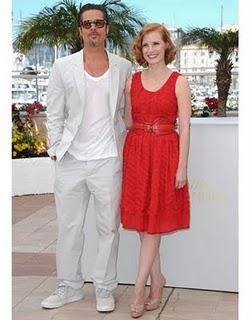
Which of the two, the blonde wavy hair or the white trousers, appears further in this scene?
the white trousers

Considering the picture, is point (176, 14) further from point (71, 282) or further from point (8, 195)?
point (8, 195)

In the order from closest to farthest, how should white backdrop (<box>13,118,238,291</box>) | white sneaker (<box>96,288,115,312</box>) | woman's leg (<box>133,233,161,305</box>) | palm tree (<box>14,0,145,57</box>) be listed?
woman's leg (<box>133,233,161,305</box>) → white sneaker (<box>96,288,115,312</box>) → white backdrop (<box>13,118,238,291</box>) → palm tree (<box>14,0,145,57</box>)

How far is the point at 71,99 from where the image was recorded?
129 inches

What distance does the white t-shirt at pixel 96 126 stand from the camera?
10.7 ft

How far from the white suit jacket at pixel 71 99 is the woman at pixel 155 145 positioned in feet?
0.26

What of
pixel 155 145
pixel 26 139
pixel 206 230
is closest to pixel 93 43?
pixel 155 145

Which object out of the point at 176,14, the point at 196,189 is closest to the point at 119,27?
the point at 176,14

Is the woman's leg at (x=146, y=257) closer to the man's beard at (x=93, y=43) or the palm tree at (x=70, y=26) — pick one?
the man's beard at (x=93, y=43)

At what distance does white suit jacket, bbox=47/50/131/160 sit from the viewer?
10.7 ft

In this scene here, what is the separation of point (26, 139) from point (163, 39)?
5009 mm

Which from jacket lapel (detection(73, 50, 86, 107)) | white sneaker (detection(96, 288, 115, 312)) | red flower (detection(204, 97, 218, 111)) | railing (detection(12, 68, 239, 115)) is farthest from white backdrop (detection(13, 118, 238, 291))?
red flower (detection(204, 97, 218, 111))

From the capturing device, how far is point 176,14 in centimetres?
1036

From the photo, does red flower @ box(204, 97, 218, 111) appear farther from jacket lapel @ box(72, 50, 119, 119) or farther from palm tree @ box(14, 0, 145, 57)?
jacket lapel @ box(72, 50, 119, 119)

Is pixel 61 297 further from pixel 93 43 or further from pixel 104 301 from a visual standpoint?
pixel 93 43
